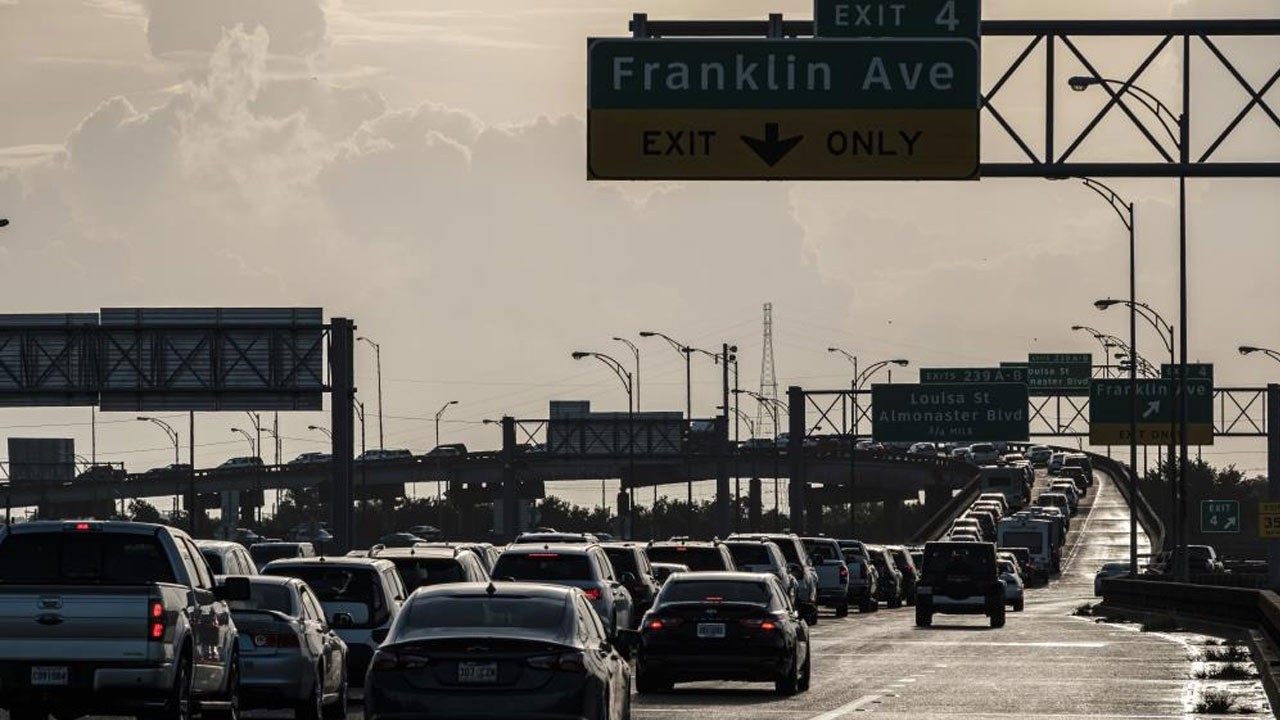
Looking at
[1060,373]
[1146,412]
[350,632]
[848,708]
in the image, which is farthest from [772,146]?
[1060,373]

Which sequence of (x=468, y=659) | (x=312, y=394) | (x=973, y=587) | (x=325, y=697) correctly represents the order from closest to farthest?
(x=468, y=659), (x=325, y=697), (x=973, y=587), (x=312, y=394)

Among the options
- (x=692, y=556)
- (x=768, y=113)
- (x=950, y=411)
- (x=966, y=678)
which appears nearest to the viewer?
(x=768, y=113)

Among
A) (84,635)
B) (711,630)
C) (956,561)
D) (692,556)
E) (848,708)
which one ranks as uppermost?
(84,635)

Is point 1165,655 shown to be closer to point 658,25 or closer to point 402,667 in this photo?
point 658,25

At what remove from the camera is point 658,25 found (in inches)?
1192

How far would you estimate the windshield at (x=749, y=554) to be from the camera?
50.0 metres

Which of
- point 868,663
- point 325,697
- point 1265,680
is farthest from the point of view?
point 868,663

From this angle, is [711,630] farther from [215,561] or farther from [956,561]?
[956,561]

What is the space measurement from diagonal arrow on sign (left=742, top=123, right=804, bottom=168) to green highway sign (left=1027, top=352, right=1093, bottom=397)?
287 ft

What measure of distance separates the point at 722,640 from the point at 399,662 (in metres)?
11.3

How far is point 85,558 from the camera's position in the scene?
2214cm

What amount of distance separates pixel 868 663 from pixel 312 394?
45.6 meters

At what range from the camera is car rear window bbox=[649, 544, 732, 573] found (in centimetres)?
4575

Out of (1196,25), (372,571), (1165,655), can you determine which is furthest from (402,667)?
(1165,655)
